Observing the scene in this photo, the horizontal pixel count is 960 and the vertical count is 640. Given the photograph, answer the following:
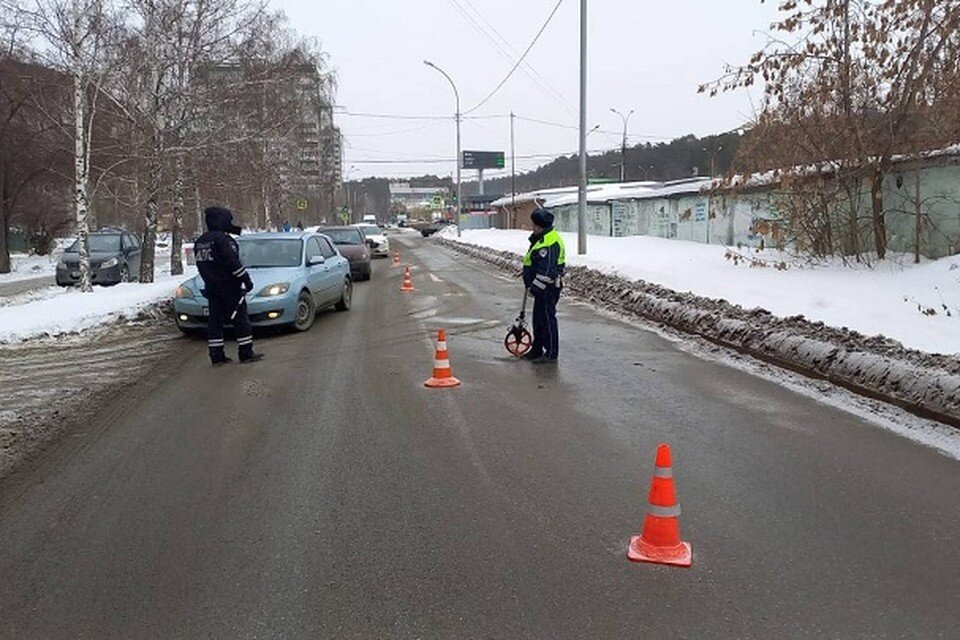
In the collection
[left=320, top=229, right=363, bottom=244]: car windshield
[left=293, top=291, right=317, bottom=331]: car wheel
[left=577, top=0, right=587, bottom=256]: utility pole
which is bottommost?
[left=293, top=291, right=317, bottom=331]: car wheel

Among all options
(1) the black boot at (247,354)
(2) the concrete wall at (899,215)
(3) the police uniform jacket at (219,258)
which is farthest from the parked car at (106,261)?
(2) the concrete wall at (899,215)

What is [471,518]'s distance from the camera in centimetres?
403

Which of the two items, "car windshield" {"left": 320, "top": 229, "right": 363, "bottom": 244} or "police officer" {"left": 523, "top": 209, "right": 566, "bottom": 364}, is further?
"car windshield" {"left": 320, "top": 229, "right": 363, "bottom": 244}

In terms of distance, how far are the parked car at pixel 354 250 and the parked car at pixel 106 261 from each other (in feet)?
18.8

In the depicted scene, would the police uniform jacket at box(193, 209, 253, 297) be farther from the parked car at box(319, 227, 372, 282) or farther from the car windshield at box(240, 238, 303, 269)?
the parked car at box(319, 227, 372, 282)

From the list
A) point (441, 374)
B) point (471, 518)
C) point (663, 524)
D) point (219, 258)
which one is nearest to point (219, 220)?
point (219, 258)

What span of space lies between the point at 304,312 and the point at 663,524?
Answer: 8.34 m

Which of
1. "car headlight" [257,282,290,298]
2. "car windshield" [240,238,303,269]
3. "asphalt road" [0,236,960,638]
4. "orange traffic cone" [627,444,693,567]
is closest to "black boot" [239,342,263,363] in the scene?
"asphalt road" [0,236,960,638]

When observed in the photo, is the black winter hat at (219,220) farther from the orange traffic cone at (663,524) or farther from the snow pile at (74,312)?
the orange traffic cone at (663,524)

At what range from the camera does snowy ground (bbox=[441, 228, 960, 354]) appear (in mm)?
8867

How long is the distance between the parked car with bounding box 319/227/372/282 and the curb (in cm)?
941

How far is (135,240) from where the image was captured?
72.8 feet

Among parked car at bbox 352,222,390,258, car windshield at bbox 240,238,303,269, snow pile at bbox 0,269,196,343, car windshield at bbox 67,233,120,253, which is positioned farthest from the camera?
parked car at bbox 352,222,390,258

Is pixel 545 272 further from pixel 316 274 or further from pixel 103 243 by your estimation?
pixel 103 243
